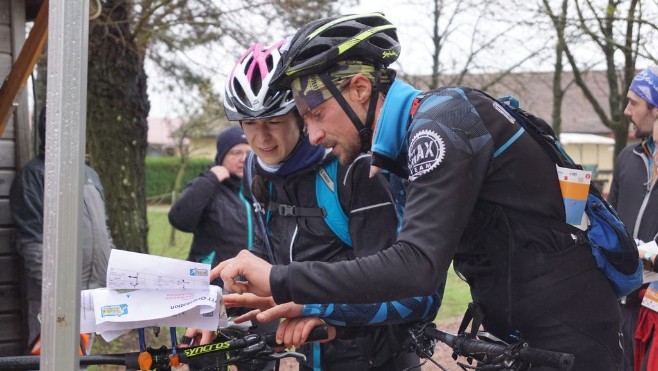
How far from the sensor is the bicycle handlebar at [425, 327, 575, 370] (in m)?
2.00

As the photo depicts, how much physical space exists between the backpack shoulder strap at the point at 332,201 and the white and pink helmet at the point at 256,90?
0.32 metres

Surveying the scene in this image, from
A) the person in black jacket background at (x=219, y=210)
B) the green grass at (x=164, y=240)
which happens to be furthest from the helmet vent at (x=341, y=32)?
the green grass at (x=164, y=240)

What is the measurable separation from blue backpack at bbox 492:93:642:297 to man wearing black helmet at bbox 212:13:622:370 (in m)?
0.03

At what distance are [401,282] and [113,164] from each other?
679 cm

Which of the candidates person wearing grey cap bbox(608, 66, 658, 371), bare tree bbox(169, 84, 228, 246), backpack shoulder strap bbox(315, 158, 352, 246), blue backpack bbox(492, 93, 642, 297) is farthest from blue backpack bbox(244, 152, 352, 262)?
bare tree bbox(169, 84, 228, 246)

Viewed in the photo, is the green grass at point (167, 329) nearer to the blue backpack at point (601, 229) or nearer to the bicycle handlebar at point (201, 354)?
the bicycle handlebar at point (201, 354)

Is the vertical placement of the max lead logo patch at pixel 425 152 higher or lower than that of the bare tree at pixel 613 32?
lower

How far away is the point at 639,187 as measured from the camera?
15.1 feet

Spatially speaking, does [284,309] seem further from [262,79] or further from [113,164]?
[113,164]

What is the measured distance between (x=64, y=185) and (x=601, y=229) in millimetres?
1441

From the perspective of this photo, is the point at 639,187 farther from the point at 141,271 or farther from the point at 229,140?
the point at 141,271

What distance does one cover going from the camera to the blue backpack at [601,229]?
2.20 metres

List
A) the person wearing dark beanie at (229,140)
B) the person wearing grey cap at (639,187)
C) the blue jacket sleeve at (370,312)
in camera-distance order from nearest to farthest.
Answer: the blue jacket sleeve at (370,312), the person wearing grey cap at (639,187), the person wearing dark beanie at (229,140)

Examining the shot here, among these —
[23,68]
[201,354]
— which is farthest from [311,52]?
[23,68]
